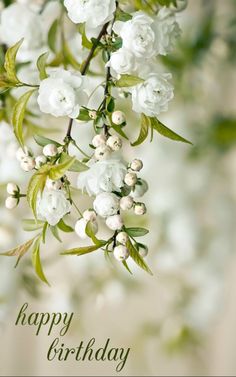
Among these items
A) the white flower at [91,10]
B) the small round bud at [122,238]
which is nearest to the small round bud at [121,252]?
the small round bud at [122,238]

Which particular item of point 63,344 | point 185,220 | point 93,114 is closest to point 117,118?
point 93,114

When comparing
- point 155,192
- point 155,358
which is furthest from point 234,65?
point 155,358

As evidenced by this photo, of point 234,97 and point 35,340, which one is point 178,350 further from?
point 234,97

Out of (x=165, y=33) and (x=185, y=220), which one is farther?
(x=185, y=220)

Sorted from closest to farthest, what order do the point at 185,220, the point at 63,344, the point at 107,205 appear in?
the point at 107,205 → the point at 63,344 → the point at 185,220

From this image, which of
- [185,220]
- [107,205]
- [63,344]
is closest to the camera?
[107,205]

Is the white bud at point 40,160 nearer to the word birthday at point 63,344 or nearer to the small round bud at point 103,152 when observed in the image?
the small round bud at point 103,152

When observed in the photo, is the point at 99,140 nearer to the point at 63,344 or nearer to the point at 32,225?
the point at 32,225
